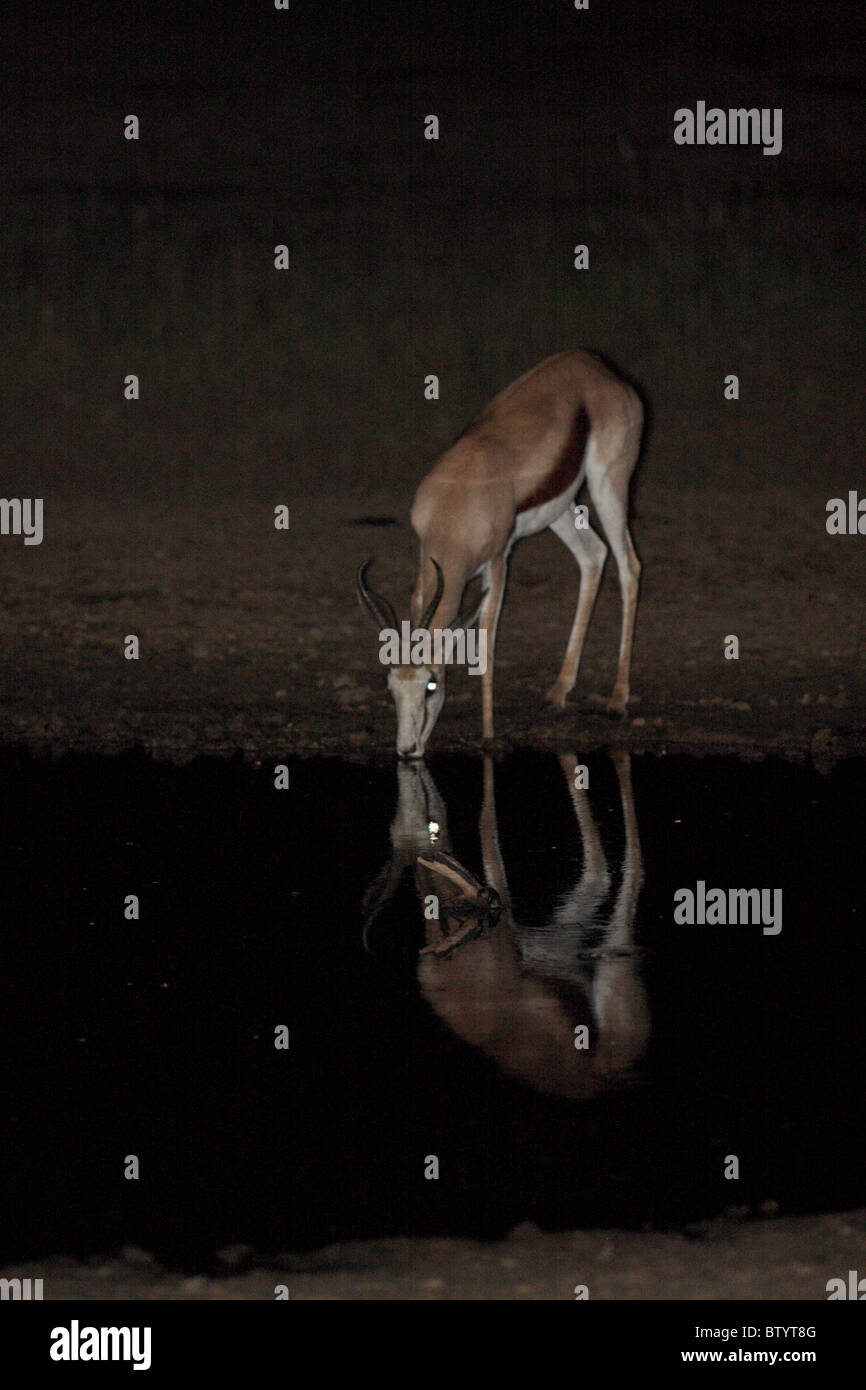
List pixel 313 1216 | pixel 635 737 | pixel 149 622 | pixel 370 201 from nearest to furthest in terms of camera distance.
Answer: pixel 313 1216
pixel 635 737
pixel 149 622
pixel 370 201

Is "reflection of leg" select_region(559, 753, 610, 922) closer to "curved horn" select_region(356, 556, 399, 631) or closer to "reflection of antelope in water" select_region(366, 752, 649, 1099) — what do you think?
"reflection of antelope in water" select_region(366, 752, 649, 1099)

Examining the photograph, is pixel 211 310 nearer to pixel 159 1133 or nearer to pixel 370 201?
pixel 370 201

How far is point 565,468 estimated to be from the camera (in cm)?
1252

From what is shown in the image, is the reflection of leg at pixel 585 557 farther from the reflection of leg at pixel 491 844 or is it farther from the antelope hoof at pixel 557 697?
the reflection of leg at pixel 491 844

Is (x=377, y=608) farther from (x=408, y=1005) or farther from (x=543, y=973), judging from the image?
(x=408, y=1005)

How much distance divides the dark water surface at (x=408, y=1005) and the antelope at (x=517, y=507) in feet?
2.65

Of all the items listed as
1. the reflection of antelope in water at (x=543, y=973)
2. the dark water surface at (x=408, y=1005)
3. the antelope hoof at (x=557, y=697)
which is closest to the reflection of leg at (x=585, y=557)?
the antelope hoof at (x=557, y=697)

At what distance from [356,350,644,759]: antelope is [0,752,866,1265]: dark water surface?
0.81 m

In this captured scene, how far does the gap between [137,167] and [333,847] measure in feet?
63.3

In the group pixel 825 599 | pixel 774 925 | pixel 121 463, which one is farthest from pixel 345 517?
pixel 774 925

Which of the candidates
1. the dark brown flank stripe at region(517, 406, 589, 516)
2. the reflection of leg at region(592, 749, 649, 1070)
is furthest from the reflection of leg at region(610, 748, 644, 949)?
the dark brown flank stripe at region(517, 406, 589, 516)

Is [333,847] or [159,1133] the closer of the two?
[159,1133]

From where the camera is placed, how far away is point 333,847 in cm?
964

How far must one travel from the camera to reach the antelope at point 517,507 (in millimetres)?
10961
